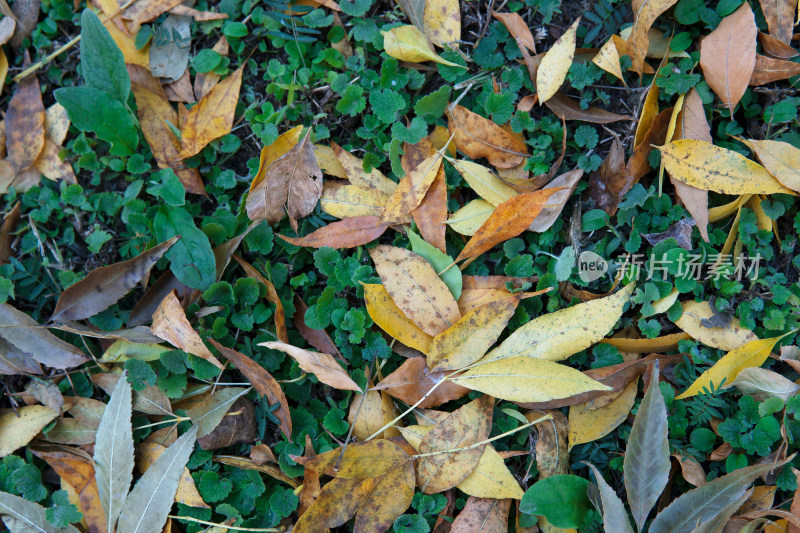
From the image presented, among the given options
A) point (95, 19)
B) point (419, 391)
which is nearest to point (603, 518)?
point (419, 391)

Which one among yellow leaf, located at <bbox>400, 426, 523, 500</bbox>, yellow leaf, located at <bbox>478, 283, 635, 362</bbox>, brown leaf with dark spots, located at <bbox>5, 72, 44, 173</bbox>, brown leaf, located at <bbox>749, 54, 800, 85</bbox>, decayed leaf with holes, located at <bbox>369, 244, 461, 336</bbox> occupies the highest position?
brown leaf with dark spots, located at <bbox>5, 72, 44, 173</bbox>

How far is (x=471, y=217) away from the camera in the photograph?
2.10 m

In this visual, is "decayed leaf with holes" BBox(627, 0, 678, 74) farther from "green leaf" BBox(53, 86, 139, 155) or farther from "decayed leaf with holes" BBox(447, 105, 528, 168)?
"green leaf" BBox(53, 86, 139, 155)

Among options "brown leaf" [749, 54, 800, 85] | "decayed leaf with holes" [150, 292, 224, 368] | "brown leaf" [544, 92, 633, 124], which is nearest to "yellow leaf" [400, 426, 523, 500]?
"decayed leaf with holes" [150, 292, 224, 368]

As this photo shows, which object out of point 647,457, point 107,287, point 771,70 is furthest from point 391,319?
point 771,70

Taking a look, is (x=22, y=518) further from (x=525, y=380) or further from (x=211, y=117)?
(x=525, y=380)

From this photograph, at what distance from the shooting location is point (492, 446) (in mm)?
1979

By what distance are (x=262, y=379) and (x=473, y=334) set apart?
2.54 ft

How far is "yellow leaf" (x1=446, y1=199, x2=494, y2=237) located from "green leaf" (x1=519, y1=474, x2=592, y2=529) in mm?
900

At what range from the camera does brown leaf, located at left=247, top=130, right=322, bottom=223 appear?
2102mm

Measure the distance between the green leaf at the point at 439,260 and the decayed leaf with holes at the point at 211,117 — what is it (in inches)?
35.5

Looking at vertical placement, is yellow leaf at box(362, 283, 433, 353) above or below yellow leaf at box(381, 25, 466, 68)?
below

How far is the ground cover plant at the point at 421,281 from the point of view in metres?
1.94

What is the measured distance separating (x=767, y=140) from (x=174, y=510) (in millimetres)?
2520
